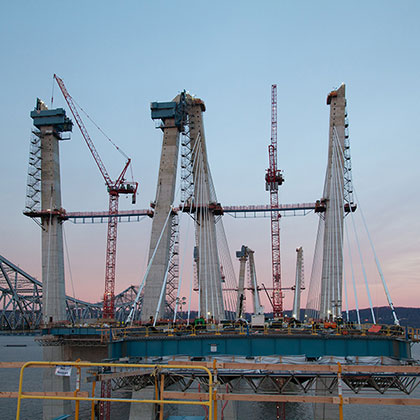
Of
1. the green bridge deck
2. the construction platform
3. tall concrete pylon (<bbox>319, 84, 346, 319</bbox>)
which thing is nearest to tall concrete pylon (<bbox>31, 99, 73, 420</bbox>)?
tall concrete pylon (<bbox>319, 84, 346, 319</bbox>)

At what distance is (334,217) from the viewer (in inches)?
2717

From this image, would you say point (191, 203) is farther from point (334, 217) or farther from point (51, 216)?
point (51, 216)

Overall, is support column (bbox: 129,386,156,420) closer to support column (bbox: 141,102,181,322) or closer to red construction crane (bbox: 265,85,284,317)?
support column (bbox: 141,102,181,322)

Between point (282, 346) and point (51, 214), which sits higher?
point (51, 214)

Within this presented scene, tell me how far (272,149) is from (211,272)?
2916 inches

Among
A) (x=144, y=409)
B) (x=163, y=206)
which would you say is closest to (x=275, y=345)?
(x=144, y=409)

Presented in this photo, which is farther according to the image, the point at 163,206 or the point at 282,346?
the point at 163,206

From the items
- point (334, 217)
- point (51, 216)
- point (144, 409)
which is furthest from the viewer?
point (51, 216)

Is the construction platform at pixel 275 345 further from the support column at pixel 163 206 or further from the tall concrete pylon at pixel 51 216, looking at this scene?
the tall concrete pylon at pixel 51 216

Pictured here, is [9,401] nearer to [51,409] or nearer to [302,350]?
[51,409]

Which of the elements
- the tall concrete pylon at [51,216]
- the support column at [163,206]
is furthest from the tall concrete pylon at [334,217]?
the tall concrete pylon at [51,216]

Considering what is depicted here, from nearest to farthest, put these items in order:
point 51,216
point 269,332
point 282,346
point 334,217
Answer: point 282,346 → point 269,332 → point 334,217 → point 51,216

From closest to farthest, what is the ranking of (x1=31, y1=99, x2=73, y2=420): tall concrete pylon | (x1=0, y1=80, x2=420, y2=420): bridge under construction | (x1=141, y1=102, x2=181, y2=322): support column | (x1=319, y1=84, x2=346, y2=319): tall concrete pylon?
(x1=0, y1=80, x2=420, y2=420): bridge under construction, (x1=141, y1=102, x2=181, y2=322): support column, (x1=319, y1=84, x2=346, y2=319): tall concrete pylon, (x1=31, y1=99, x2=73, y2=420): tall concrete pylon

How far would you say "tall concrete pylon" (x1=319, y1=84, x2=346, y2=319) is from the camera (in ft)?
218
